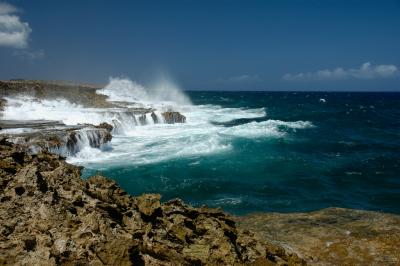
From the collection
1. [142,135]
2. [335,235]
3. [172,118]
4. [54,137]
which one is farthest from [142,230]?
[172,118]

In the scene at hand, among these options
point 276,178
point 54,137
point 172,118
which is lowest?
point 276,178

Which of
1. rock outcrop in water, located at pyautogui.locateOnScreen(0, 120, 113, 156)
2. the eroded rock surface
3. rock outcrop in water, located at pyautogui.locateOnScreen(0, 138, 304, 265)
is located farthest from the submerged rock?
rock outcrop in water, located at pyautogui.locateOnScreen(0, 138, 304, 265)

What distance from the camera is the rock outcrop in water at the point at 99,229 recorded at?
16.4 ft

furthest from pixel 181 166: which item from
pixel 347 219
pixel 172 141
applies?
pixel 347 219

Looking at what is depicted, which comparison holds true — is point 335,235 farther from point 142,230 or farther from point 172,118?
point 172,118

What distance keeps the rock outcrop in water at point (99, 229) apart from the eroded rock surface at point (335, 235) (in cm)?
131

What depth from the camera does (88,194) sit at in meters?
6.57

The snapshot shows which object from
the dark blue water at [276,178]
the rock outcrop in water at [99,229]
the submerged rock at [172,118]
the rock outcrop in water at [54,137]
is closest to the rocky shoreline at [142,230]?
the rock outcrop in water at [99,229]

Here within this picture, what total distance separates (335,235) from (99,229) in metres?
6.14

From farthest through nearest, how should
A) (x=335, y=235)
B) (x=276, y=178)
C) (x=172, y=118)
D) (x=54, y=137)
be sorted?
(x=172, y=118) → (x=54, y=137) → (x=276, y=178) → (x=335, y=235)

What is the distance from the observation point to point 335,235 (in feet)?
31.4

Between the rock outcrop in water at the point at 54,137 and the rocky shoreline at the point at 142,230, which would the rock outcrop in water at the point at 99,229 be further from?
the rock outcrop in water at the point at 54,137

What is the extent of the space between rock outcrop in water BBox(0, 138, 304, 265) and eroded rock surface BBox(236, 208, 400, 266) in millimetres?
1312

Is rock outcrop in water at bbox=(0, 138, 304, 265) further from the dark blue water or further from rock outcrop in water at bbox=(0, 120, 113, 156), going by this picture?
rock outcrop in water at bbox=(0, 120, 113, 156)
